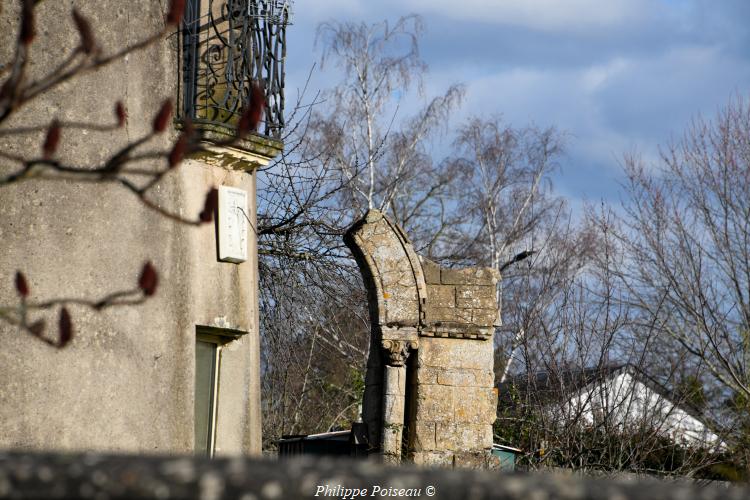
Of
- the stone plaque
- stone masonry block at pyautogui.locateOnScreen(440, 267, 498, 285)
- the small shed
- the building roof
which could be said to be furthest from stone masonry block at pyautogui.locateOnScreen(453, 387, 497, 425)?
the stone plaque

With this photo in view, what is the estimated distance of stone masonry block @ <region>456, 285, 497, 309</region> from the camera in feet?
34.6

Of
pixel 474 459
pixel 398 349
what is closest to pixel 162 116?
pixel 398 349

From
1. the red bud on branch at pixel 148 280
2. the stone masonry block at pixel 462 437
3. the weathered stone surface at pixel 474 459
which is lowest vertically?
the weathered stone surface at pixel 474 459

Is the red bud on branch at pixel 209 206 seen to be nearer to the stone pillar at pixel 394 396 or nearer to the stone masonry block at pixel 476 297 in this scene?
the stone pillar at pixel 394 396

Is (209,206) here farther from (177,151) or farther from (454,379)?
(454,379)

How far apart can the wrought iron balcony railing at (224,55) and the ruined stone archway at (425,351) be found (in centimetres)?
224

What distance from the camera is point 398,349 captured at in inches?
408

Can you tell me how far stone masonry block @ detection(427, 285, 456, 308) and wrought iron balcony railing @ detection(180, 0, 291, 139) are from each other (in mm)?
2557

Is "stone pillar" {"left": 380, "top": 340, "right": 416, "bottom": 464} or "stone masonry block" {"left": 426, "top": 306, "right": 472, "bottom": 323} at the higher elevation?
"stone masonry block" {"left": 426, "top": 306, "right": 472, "bottom": 323}

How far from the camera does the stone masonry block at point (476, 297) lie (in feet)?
34.6

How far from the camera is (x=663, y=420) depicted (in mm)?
11281

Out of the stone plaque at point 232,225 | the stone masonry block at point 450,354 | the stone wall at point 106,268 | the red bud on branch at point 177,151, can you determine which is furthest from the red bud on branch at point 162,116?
the stone masonry block at point 450,354

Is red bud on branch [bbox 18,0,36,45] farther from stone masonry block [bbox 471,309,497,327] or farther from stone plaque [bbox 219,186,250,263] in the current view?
stone masonry block [bbox 471,309,497,327]

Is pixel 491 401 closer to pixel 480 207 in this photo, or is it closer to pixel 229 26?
pixel 229 26
